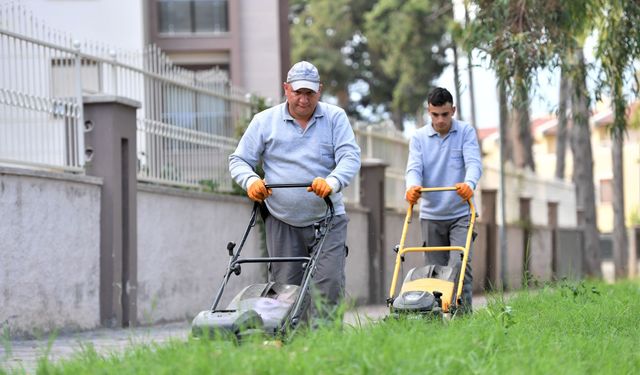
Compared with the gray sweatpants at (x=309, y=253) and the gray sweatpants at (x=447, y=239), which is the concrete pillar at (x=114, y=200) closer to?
the gray sweatpants at (x=447, y=239)

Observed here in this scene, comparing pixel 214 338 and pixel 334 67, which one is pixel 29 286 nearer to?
pixel 214 338

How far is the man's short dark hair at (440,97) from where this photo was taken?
1023cm

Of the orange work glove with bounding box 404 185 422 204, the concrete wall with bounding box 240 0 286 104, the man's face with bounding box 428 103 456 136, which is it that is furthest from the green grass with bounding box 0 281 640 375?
the concrete wall with bounding box 240 0 286 104

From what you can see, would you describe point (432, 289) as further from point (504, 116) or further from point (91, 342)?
point (504, 116)

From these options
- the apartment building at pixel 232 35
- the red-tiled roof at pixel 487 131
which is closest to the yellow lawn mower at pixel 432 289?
the apartment building at pixel 232 35

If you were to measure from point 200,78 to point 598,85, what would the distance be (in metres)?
4.59

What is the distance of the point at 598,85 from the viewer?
15453mm

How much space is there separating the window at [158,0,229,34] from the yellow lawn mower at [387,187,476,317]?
27.2 m

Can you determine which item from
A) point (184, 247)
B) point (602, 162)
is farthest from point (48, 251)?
point (602, 162)

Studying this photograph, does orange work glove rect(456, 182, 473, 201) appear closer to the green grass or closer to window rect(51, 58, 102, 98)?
the green grass

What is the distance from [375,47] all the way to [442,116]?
4174cm

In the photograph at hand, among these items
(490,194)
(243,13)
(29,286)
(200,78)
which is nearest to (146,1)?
(243,13)

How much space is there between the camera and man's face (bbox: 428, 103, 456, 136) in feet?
33.9

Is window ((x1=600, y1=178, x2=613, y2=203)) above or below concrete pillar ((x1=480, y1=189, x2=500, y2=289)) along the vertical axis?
above
